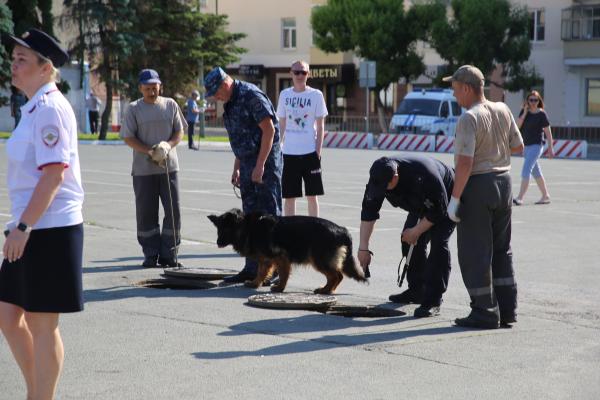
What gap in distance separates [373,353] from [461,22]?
45541mm

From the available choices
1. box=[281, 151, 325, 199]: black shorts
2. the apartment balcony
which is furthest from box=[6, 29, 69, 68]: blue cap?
the apartment balcony

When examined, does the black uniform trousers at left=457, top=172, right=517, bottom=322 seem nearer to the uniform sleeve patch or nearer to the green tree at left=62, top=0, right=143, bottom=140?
the uniform sleeve patch

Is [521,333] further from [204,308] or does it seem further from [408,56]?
[408,56]

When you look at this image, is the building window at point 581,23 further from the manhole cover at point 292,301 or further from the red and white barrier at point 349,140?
the manhole cover at point 292,301

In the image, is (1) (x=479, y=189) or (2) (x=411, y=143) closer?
(1) (x=479, y=189)

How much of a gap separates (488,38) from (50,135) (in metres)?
46.9

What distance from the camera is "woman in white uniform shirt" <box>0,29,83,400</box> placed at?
16.0ft

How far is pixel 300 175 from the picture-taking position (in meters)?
11.5

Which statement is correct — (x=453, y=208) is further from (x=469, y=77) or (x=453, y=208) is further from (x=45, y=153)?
(x=45, y=153)

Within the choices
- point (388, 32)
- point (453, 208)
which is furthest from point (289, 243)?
point (388, 32)

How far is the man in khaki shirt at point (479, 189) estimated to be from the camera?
291 inches

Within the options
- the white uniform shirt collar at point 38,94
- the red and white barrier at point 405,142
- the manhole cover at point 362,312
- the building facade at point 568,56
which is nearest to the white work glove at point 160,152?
the manhole cover at point 362,312

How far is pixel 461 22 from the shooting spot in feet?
166

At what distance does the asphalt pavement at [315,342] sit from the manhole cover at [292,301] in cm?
9
